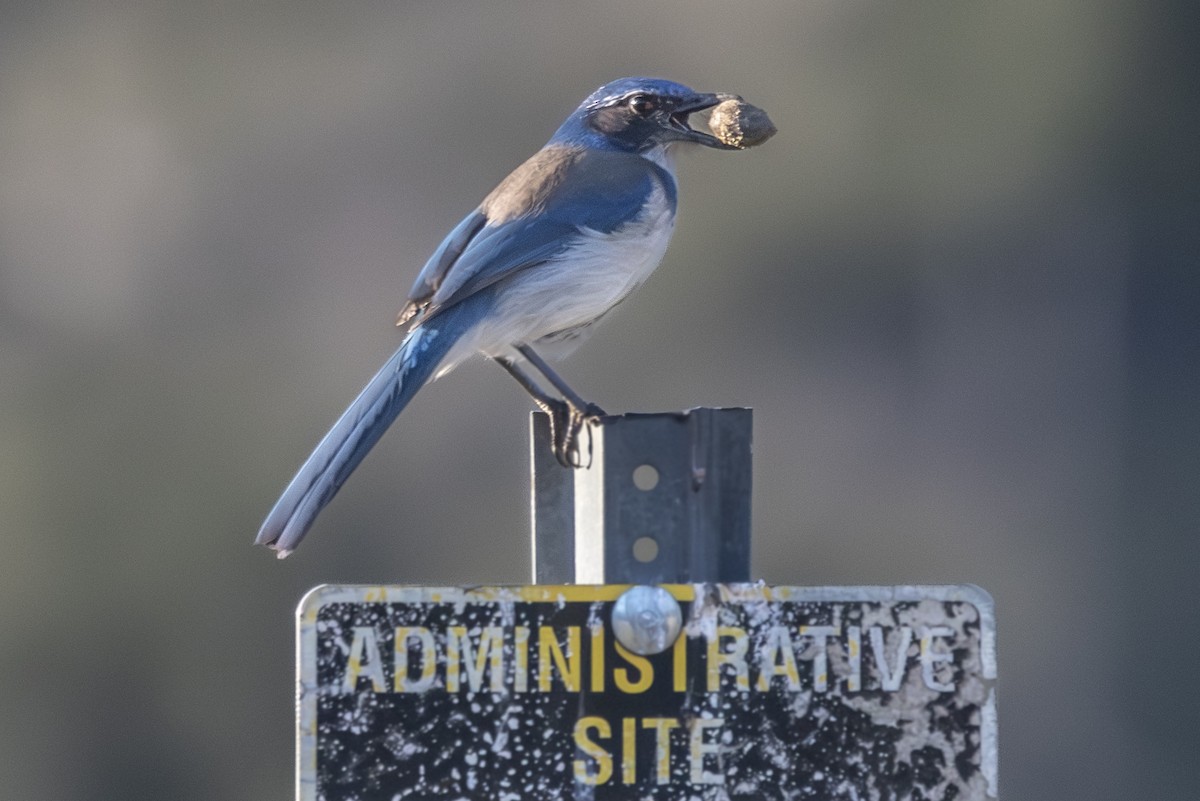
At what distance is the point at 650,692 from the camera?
2.36 m

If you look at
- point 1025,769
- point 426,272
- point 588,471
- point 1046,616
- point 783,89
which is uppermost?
point 783,89

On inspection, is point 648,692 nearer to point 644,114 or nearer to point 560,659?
point 560,659

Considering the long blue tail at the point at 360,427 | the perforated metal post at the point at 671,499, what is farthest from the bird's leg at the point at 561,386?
the perforated metal post at the point at 671,499

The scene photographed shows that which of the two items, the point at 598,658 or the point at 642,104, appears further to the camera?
the point at 642,104

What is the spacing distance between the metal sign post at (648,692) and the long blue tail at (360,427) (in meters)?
0.74

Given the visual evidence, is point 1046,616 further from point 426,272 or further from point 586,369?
point 426,272

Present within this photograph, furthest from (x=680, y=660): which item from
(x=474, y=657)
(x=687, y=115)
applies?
(x=687, y=115)

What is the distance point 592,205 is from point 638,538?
6.92ft

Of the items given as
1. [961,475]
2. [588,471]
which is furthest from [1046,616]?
[588,471]

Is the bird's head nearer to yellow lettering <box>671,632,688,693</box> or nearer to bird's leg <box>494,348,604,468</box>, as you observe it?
bird's leg <box>494,348,604,468</box>

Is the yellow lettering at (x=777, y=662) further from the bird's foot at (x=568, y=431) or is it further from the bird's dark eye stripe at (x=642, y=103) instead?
the bird's dark eye stripe at (x=642, y=103)

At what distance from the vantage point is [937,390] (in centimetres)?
1202

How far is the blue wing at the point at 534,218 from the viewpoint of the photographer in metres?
4.19

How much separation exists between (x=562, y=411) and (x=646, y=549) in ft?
4.50
